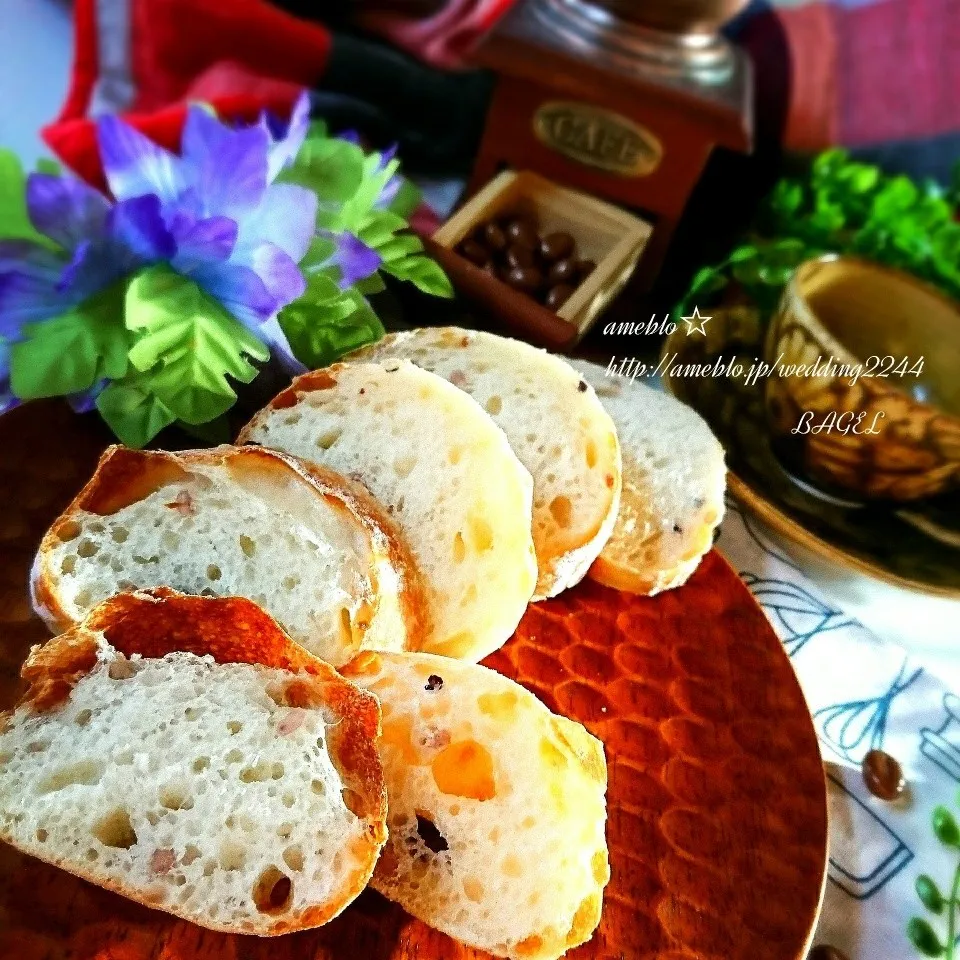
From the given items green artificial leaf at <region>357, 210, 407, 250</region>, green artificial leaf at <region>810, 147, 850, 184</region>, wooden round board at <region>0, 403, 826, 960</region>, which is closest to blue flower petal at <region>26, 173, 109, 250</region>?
wooden round board at <region>0, 403, 826, 960</region>

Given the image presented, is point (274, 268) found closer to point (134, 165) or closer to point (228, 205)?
point (228, 205)

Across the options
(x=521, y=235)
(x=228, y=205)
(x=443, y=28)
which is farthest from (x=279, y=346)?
(x=443, y=28)

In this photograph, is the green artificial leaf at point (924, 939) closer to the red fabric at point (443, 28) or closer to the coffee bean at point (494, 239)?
the coffee bean at point (494, 239)

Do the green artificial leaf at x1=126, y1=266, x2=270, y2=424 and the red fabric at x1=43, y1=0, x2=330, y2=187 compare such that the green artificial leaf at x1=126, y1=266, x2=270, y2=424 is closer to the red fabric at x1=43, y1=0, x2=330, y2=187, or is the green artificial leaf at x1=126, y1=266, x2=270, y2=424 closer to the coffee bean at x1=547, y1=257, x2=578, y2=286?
the coffee bean at x1=547, y1=257, x2=578, y2=286

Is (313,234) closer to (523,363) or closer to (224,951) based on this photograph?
(523,363)

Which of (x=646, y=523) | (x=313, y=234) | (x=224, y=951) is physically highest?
(x=313, y=234)

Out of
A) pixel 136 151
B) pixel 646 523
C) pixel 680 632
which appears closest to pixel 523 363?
pixel 646 523
